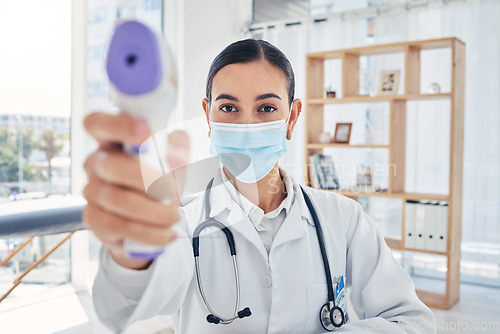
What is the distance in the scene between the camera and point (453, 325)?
2.92 m

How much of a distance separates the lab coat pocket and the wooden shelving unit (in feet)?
8.10

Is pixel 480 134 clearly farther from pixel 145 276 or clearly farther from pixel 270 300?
pixel 145 276

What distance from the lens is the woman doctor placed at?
38.7 inches

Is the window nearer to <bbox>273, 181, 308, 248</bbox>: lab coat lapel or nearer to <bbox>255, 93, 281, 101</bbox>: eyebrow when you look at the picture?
<bbox>273, 181, 308, 248</bbox>: lab coat lapel

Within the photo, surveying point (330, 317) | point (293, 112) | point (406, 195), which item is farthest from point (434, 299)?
point (293, 112)

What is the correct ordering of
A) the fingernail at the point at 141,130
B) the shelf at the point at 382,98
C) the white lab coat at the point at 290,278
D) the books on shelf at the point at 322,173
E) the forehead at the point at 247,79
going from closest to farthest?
the fingernail at the point at 141,130
the forehead at the point at 247,79
the white lab coat at the point at 290,278
the shelf at the point at 382,98
the books on shelf at the point at 322,173

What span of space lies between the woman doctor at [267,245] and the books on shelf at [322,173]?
2.50 meters

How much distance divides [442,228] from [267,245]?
8.37 feet

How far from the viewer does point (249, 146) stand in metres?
1.01

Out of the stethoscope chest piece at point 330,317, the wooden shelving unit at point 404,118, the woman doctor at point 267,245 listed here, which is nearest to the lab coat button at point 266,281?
the woman doctor at point 267,245

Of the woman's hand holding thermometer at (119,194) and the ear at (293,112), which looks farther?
the ear at (293,112)

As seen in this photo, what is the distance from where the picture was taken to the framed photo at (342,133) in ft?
12.6

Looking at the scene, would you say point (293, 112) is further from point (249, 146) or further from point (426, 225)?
point (426, 225)

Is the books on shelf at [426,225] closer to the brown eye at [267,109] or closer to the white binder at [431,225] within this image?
the white binder at [431,225]
